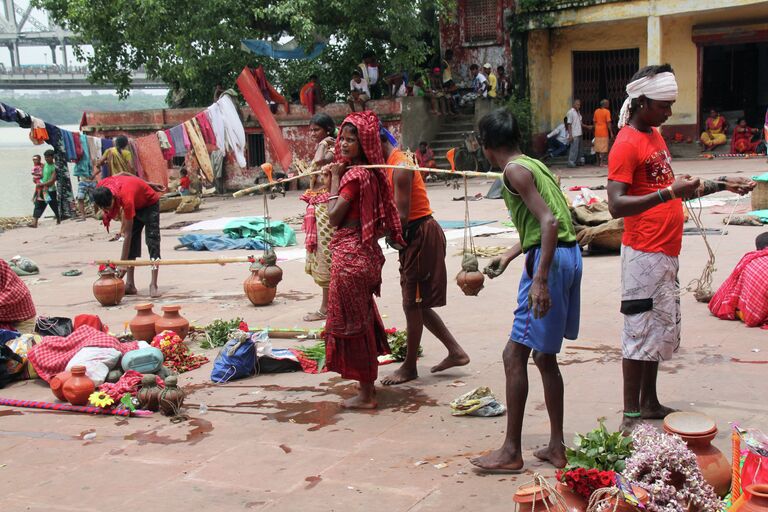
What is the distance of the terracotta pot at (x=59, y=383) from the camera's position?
5.77 m

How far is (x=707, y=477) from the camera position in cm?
341

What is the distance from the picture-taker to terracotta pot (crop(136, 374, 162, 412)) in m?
5.46

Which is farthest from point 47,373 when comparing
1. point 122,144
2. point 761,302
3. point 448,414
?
point 122,144

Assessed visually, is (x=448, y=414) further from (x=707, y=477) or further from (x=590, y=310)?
(x=590, y=310)

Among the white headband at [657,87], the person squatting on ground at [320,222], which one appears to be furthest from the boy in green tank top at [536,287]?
the person squatting on ground at [320,222]

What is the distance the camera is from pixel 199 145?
56.7ft

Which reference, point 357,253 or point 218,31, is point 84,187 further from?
point 357,253

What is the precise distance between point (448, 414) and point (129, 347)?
103 inches

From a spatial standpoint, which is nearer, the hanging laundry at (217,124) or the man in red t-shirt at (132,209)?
the man in red t-shirt at (132,209)

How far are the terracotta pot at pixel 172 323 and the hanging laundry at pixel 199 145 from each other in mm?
10055

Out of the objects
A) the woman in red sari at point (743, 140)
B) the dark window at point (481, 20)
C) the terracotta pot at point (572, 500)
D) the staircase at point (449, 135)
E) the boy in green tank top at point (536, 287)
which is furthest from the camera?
the dark window at point (481, 20)

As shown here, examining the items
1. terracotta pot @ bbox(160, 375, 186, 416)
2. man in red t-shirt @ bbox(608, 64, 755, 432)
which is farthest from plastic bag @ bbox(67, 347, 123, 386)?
man in red t-shirt @ bbox(608, 64, 755, 432)

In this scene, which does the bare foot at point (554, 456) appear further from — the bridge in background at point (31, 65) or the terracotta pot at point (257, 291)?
the bridge in background at point (31, 65)

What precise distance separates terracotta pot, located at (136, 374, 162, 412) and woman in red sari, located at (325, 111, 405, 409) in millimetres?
1165
